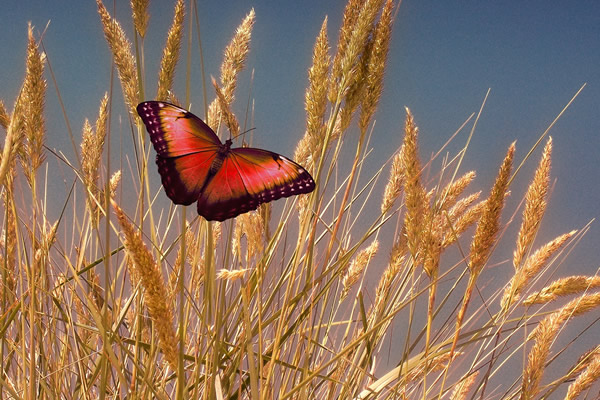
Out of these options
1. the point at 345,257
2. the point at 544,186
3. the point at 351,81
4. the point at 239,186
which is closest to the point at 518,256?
the point at 544,186

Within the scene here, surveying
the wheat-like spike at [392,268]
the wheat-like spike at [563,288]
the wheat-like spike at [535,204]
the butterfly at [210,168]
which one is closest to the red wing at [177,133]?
the butterfly at [210,168]

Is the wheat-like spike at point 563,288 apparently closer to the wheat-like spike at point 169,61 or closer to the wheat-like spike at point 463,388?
the wheat-like spike at point 463,388

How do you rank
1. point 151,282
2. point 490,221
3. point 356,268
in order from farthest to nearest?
1. point 356,268
2. point 490,221
3. point 151,282

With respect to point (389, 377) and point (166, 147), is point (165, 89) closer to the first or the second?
point (166, 147)

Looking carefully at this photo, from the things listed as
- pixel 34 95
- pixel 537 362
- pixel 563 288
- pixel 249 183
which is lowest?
pixel 537 362

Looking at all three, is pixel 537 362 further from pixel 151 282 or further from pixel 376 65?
pixel 151 282

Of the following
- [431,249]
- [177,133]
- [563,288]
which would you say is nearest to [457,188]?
[563,288]

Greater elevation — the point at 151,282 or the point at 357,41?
the point at 357,41

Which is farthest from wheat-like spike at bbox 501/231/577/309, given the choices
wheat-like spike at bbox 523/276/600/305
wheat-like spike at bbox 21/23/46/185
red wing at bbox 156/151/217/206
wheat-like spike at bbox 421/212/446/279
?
wheat-like spike at bbox 21/23/46/185
